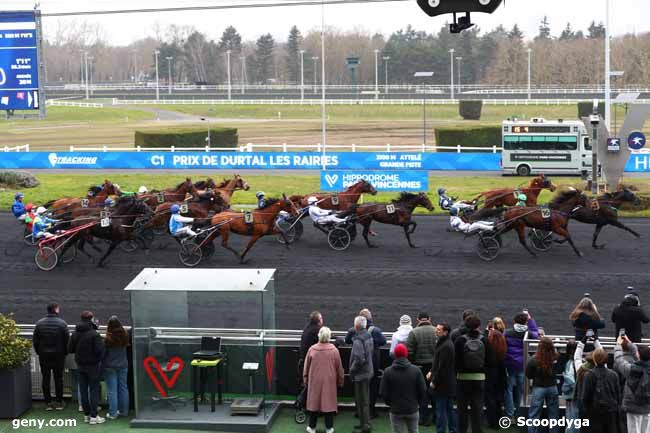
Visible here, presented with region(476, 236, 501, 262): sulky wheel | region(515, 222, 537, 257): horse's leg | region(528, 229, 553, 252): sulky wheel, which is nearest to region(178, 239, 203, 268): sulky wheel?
region(476, 236, 501, 262): sulky wheel

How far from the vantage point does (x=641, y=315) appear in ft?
32.9

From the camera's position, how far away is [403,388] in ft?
26.1

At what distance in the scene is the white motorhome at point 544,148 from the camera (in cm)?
3083

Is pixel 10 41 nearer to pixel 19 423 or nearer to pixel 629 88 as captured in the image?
pixel 19 423

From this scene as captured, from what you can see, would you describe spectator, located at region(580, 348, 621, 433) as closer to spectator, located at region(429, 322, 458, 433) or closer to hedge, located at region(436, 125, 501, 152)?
spectator, located at region(429, 322, 458, 433)

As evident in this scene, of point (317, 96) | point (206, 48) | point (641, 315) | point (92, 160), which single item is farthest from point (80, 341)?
point (206, 48)

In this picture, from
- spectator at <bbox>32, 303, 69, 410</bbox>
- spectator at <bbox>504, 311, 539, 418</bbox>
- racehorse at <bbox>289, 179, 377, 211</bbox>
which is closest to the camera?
spectator at <bbox>504, 311, 539, 418</bbox>

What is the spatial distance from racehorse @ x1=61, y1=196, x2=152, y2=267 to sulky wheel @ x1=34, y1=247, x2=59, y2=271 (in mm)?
307

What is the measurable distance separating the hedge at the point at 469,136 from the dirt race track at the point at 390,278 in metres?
20.7

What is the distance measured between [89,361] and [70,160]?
87.3 ft

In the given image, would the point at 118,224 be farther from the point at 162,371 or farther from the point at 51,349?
the point at 162,371

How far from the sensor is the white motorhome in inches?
1214

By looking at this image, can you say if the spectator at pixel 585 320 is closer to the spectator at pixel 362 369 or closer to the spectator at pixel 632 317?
the spectator at pixel 632 317

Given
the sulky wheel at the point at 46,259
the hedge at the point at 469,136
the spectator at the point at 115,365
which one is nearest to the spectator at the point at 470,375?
the spectator at the point at 115,365
